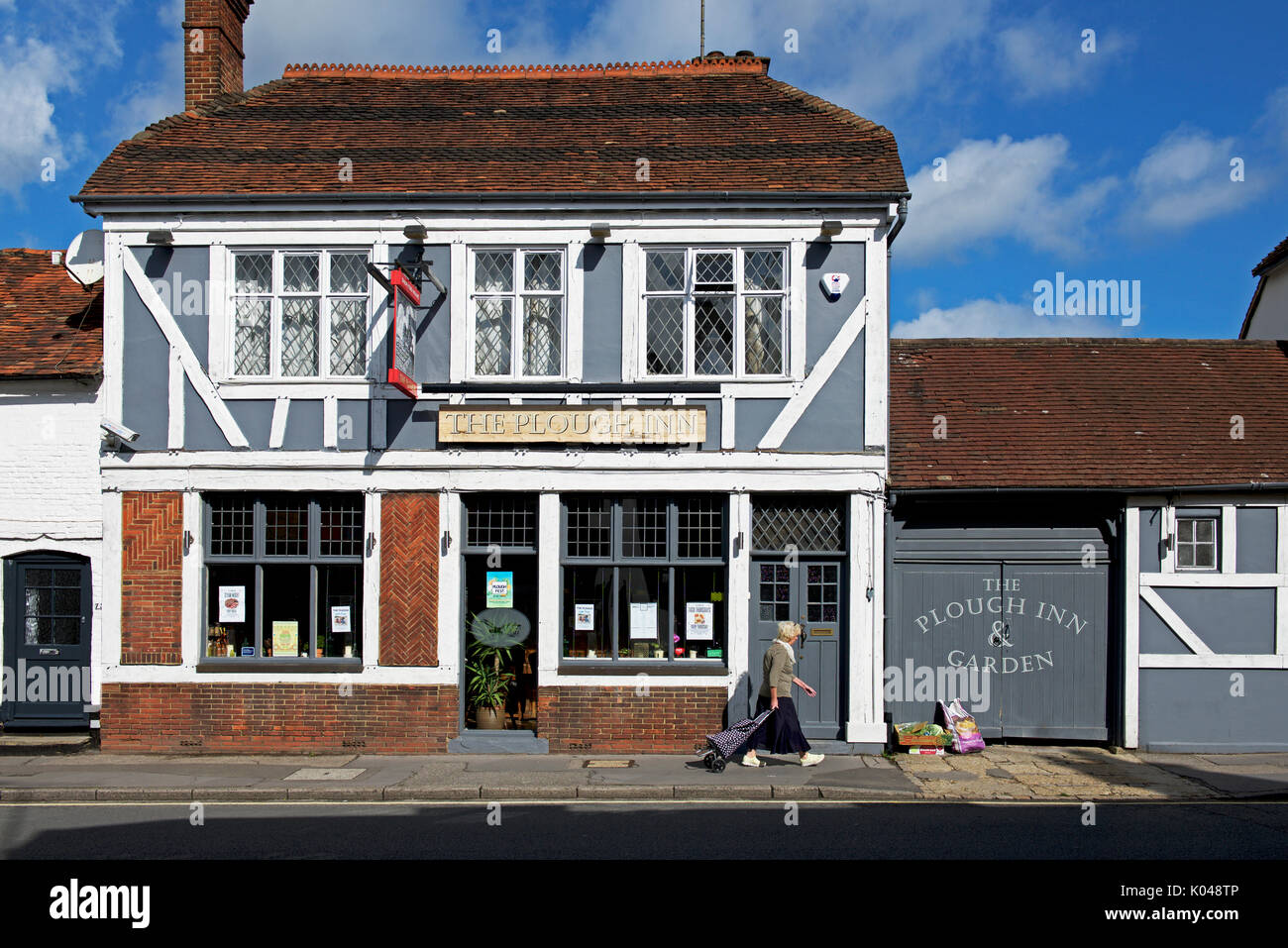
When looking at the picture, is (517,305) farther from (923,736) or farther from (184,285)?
(923,736)

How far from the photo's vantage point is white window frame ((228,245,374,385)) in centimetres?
1249

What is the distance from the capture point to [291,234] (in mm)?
12562

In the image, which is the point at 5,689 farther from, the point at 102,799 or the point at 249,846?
the point at 249,846

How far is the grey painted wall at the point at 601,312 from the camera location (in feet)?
40.7

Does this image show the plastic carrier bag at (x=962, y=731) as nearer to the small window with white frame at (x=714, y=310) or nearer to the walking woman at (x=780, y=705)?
the walking woman at (x=780, y=705)

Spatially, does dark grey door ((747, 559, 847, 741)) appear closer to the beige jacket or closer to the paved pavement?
the paved pavement

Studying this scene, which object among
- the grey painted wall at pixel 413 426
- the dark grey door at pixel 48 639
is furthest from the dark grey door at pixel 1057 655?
the dark grey door at pixel 48 639

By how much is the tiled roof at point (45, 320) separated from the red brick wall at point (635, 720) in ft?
25.2

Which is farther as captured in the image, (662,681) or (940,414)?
(940,414)

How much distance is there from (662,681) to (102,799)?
607cm

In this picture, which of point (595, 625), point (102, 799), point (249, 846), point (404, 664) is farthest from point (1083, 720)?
point (102, 799)

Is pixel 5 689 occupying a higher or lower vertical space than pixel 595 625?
lower

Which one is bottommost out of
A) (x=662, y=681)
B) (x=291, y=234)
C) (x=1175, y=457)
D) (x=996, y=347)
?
(x=662, y=681)
